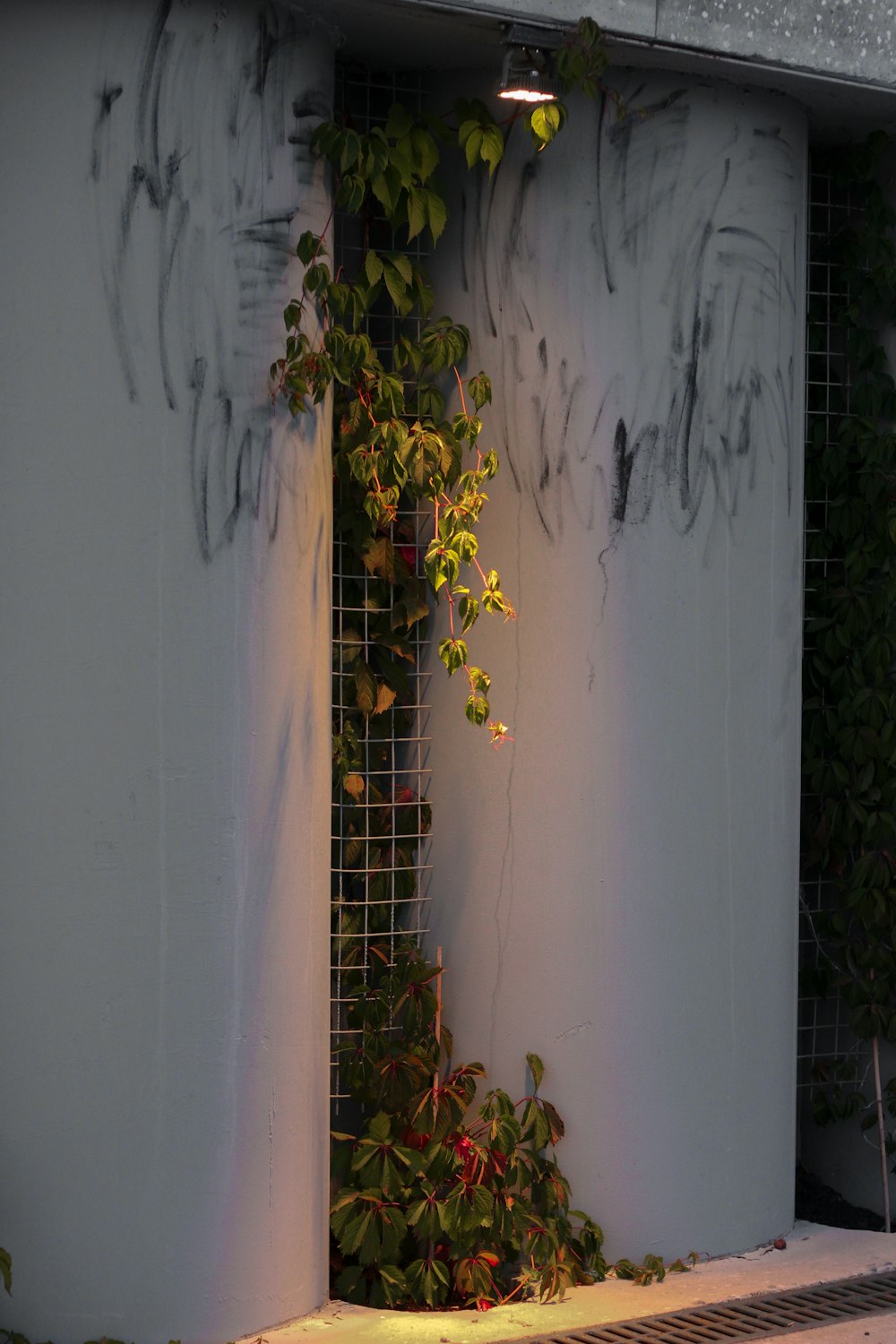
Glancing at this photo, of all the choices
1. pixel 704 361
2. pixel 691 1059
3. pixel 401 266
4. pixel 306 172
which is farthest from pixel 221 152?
pixel 691 1059

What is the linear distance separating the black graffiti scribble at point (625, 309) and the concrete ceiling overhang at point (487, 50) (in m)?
0.13

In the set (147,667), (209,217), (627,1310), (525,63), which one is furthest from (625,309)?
(627,1310)

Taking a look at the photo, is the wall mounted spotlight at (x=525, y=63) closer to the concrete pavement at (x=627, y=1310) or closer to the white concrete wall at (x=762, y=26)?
the white concrete wall at (x=762, y=26)

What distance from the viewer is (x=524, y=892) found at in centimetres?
452

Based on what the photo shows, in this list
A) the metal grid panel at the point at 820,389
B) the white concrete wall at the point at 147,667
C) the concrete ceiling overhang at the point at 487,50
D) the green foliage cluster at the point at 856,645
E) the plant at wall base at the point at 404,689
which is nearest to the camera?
the white concrete wall at the point at 147,667

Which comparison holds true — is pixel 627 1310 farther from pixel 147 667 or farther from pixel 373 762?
pixel 147 667

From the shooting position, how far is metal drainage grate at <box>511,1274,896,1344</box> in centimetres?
413

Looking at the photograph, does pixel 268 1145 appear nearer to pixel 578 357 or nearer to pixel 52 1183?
pixel 52 1183

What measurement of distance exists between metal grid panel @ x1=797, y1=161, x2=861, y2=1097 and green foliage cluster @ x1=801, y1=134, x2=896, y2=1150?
0.01m

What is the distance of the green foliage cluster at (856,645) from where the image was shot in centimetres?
500

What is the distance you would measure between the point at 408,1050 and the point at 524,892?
1.63 feet

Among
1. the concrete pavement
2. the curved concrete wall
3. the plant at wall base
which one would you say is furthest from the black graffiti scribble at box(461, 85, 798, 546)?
the concrete pavement

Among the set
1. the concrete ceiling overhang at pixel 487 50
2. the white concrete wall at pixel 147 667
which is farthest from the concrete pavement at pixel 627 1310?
the concrete ceiling overhang at pixel 487 50

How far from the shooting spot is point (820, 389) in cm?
524
